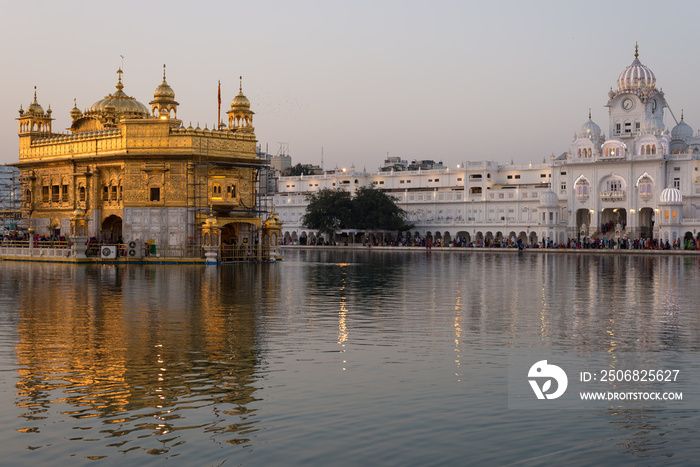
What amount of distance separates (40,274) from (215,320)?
19212 millimetres

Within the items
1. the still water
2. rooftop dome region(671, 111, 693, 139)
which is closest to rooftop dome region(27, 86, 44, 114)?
the still water

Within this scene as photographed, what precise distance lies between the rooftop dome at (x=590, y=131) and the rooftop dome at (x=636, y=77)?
4785 mm

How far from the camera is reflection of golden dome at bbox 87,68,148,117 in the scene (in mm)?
56062

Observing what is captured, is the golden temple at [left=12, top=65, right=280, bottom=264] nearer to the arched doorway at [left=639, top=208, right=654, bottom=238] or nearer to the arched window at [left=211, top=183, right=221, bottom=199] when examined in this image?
the arched window at [left=211, top=183, right=221, bottom=199]

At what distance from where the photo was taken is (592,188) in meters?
92.6

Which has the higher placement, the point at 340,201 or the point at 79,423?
the point at 340,201

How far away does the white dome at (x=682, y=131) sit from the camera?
3861 inches

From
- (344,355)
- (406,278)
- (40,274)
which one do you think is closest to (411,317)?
(344,355)

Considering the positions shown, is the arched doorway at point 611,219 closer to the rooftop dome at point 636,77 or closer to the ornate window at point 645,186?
the ornate window at point 645,186

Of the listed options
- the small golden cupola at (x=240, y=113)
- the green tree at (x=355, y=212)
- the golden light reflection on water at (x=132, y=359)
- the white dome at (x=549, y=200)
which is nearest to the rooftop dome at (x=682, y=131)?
the white dome at (x=549, y=200)

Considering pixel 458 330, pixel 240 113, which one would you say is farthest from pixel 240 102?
pixel 458 330

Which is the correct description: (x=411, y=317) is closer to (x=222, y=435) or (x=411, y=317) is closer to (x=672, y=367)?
(x=672, y=367)

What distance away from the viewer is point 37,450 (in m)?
8.51

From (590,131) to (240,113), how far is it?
56.7m
